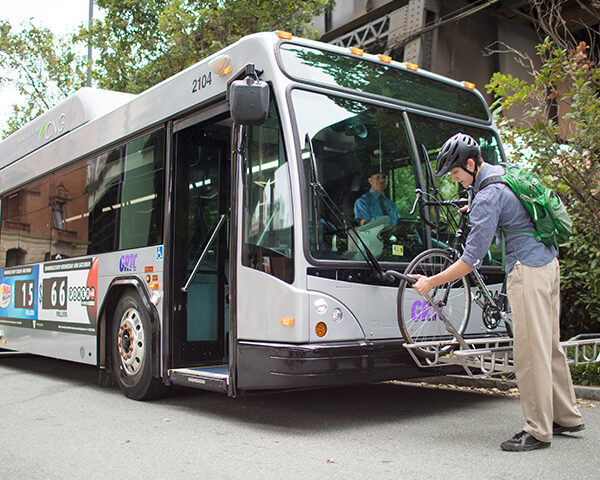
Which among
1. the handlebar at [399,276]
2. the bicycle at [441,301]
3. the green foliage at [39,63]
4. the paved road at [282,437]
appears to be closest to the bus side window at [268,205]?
the handlebar at [399,276]

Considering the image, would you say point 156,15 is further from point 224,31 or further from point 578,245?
point 578,245

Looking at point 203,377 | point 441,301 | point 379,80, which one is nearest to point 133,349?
point 203,377

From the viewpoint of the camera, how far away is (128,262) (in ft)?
23.8

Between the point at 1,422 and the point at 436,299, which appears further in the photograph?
the point at 1,422

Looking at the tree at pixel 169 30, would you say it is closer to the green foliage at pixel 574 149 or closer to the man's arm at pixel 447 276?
the green foliage at pixel 574 149

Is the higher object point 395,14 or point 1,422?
point 395,14

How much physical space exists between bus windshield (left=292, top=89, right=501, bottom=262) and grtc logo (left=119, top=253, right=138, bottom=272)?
262cm

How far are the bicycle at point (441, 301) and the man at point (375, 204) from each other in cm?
24

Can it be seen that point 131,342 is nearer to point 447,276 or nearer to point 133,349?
point 133,349

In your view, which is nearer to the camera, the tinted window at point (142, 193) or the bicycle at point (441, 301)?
the bicycle at point (441, 301)

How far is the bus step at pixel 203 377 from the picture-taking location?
5.63 m

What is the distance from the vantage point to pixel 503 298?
6.12 meters

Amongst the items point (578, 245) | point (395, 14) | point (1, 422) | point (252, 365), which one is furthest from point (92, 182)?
point (395, 14)

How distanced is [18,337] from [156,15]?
24.4 feet
